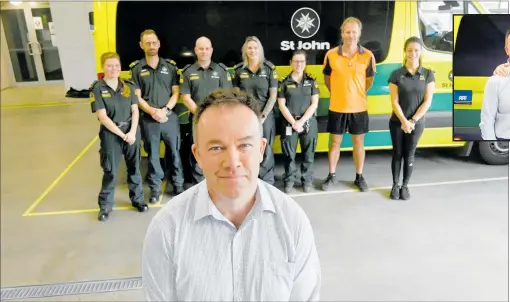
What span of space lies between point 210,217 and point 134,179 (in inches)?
117

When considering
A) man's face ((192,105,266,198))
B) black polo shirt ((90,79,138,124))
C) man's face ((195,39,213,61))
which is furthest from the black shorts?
man's face ((192,105,266,198))

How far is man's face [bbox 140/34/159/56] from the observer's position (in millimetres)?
4109

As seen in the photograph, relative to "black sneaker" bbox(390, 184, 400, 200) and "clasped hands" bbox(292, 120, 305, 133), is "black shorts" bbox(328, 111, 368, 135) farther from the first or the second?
"black sneaker" bbox(390, 184, 400, 200)

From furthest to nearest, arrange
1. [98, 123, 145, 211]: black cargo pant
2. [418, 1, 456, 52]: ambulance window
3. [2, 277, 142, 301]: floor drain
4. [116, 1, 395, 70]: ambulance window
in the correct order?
[418, 1, 456, 52]: ambulance window, [116, 1, 395, 70]: ambulance window, [98, 123, 145, 211]: black cargo pant, [2, 277, 142, 301]: floor drain

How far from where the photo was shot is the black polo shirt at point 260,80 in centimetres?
426

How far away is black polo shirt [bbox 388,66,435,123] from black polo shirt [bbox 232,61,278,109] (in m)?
1.13

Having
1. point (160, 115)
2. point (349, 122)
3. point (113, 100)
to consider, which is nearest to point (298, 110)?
point (349, 122)

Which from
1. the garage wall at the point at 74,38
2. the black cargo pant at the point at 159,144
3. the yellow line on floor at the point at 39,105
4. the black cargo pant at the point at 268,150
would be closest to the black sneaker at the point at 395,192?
the black cargo pant at the point at 268,150

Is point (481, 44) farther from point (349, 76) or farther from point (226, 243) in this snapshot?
point (349, 76)

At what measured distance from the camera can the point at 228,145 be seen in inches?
47.1

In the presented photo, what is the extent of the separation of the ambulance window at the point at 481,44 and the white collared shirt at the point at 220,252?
2.97ft

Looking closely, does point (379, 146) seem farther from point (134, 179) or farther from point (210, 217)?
point (210, 217)

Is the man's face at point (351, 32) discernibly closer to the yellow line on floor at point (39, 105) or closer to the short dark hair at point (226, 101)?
the short dark hair at point (226, 101)

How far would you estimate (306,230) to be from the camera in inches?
53.4
